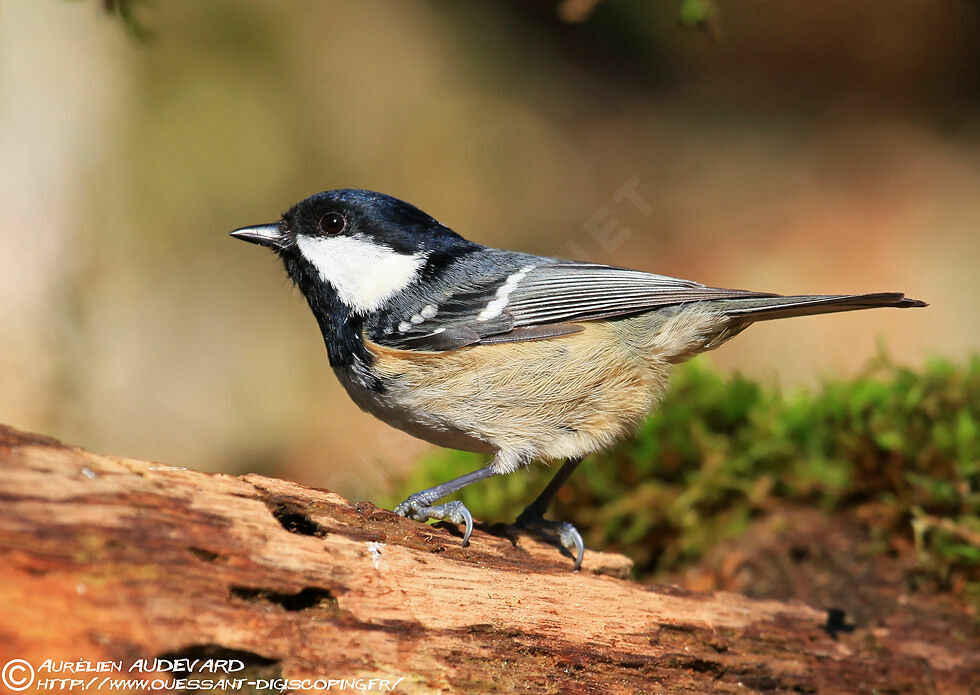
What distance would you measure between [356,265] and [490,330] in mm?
620

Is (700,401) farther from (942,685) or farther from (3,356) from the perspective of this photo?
(3,356)

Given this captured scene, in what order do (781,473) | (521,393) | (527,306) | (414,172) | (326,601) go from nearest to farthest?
(326,601) < (521,393) < (527,306) < (781,473) < (414,172)

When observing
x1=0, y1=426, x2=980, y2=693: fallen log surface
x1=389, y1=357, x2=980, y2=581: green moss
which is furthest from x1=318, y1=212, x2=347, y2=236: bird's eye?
x1=389, y1=357, x2=980, y2=581: green moss

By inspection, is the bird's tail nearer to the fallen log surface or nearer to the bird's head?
the fallen log surface

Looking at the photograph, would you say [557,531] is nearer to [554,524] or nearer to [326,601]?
[554,524]

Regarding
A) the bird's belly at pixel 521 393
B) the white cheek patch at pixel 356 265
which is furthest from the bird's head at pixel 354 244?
the bird's belly at pixel 521 393

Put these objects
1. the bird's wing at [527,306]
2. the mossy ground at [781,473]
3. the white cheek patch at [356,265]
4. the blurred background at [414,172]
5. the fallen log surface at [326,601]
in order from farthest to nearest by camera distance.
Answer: the blurred background at [414,172], the mossy ground at [781,473], the white cheek patch at [356,265], the bird's wing at [527,306], the fallen log surface at [326,601]

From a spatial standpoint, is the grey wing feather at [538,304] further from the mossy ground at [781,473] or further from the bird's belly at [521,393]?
the mossy ground at [781,473]

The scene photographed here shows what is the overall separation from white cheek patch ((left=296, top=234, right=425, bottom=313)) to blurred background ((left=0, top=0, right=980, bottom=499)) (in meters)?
1.84

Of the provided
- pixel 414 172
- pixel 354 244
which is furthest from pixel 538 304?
pixel 414 172

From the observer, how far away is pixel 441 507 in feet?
9.02

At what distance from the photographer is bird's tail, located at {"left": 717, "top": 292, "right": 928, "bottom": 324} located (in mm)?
2654

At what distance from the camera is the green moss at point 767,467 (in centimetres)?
356

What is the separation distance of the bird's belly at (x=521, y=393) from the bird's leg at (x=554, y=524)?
0.90ft
